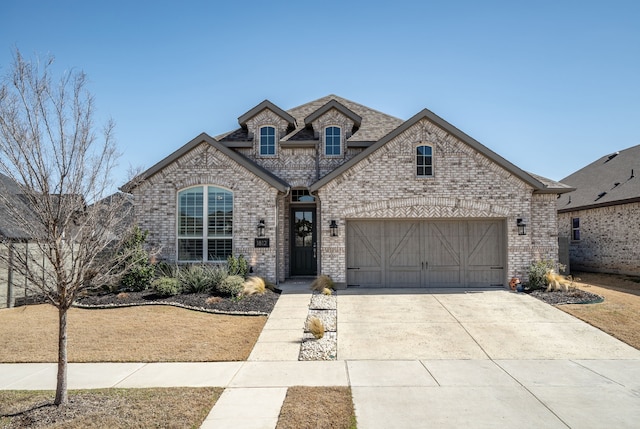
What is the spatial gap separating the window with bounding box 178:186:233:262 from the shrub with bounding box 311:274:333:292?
3308mm

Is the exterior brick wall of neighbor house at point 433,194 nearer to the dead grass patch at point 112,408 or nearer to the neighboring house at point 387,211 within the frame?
the neighboring house at point 387,211

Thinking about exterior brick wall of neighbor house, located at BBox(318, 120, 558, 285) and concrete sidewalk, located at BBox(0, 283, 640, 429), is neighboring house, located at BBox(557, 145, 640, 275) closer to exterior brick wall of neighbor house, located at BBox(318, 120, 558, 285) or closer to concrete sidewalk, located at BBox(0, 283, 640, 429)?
exterior brick wall of neighbor house, located at BBox(318, 120, 558, 285)

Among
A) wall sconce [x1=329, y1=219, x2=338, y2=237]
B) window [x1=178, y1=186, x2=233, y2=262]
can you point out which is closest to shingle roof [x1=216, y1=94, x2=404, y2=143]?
window [x1=178, y1=186, x2=233, y2=262]

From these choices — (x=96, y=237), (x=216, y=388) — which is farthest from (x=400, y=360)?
(x=96, y=237)

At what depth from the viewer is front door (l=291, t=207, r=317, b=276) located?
16.2 metres

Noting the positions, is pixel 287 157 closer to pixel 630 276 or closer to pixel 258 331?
pixel 258 331

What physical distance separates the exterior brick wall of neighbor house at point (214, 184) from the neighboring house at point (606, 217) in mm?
14658

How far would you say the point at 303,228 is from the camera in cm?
1620

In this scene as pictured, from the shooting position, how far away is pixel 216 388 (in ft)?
20.7

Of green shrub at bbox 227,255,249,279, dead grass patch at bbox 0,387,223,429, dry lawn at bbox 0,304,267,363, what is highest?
green shrub at bbox 227,255,249,279

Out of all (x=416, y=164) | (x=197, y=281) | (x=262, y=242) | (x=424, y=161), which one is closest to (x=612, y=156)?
(x=424, y=161)

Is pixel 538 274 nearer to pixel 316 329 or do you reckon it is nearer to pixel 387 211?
pixel 387 211

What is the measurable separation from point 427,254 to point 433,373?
7420 millimetres

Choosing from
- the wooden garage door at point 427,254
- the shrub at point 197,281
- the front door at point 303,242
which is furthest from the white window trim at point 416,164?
the shrub at point 197,281
